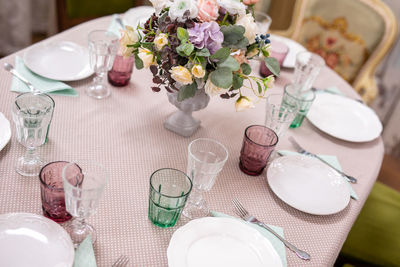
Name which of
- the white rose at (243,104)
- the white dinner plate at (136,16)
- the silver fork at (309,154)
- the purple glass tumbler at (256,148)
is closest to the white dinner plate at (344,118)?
the silver fork at (309,154)

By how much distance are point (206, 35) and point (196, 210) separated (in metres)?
0.46

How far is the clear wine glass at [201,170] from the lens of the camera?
1023mm

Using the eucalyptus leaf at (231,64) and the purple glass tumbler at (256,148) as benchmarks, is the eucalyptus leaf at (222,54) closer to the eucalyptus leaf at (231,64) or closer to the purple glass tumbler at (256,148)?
the eucalyptus leaf at (231,64)

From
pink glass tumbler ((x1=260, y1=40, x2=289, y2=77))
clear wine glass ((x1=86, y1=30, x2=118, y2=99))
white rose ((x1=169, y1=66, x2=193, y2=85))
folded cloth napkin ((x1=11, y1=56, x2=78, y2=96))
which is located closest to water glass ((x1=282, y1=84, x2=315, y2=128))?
pink glass tumbler ((x1=260, y1=40, x2=289, y2=77))

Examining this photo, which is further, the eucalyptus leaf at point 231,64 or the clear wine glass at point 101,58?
the clear wine glass at point 101,58

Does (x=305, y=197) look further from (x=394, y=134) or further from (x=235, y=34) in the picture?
(x=394, y=134)

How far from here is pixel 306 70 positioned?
1599 millimetres

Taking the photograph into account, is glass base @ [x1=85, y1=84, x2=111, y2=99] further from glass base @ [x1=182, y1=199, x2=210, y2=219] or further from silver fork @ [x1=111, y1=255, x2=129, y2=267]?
silver fork @ [x1=111, y1=255, x2=129, y2=267]

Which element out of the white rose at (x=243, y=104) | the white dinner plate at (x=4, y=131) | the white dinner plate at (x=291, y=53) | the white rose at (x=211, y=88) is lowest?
the white dinner plate at (x=4, y=131)

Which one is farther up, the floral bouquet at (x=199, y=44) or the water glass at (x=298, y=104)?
the floral bouquet at (x=199, y=44)

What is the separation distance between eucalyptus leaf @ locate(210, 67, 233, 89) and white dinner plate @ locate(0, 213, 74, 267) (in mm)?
519

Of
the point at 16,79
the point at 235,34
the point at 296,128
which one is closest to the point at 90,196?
the point at 235,34

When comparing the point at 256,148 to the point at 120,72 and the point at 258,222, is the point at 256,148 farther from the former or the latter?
the point at 120,72

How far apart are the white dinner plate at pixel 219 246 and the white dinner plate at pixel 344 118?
0.64 metres
